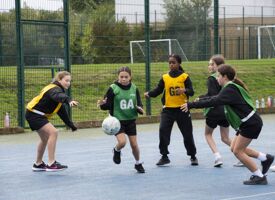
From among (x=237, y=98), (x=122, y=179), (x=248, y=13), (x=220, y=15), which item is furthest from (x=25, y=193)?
(x=248, y=13)

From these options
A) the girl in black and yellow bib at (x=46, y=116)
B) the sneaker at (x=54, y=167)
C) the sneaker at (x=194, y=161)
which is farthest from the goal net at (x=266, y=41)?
the sneaker at (x=54, y=167)

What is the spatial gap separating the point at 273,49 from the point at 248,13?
536cm

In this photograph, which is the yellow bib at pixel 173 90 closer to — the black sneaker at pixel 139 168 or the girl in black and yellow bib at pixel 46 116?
the black sneaker at pixel 139 168

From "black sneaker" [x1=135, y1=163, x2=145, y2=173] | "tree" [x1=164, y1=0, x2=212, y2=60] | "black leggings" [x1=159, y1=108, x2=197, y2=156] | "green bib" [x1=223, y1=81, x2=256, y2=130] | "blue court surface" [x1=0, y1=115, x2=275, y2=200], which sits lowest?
"blue court surface" [x1=0, y1=115, x2=275, y2=200]

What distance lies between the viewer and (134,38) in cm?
1967

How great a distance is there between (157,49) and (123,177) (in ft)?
35.8

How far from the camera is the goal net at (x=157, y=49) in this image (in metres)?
→ 19.3

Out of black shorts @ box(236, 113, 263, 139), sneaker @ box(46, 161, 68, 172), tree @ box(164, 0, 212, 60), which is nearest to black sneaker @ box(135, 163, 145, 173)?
sneaker @ box(46, 161, 68, 172)

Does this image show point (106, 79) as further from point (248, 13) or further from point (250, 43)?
point (250, 43)

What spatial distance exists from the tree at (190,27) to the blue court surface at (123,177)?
6991mm

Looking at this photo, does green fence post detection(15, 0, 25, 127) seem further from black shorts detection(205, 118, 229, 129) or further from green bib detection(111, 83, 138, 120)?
black shorts detection(205, 118, 229, 129)

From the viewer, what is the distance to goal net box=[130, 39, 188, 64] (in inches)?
758

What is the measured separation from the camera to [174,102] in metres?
10.8

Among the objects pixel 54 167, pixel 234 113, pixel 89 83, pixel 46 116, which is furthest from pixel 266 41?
pixel 234 113
